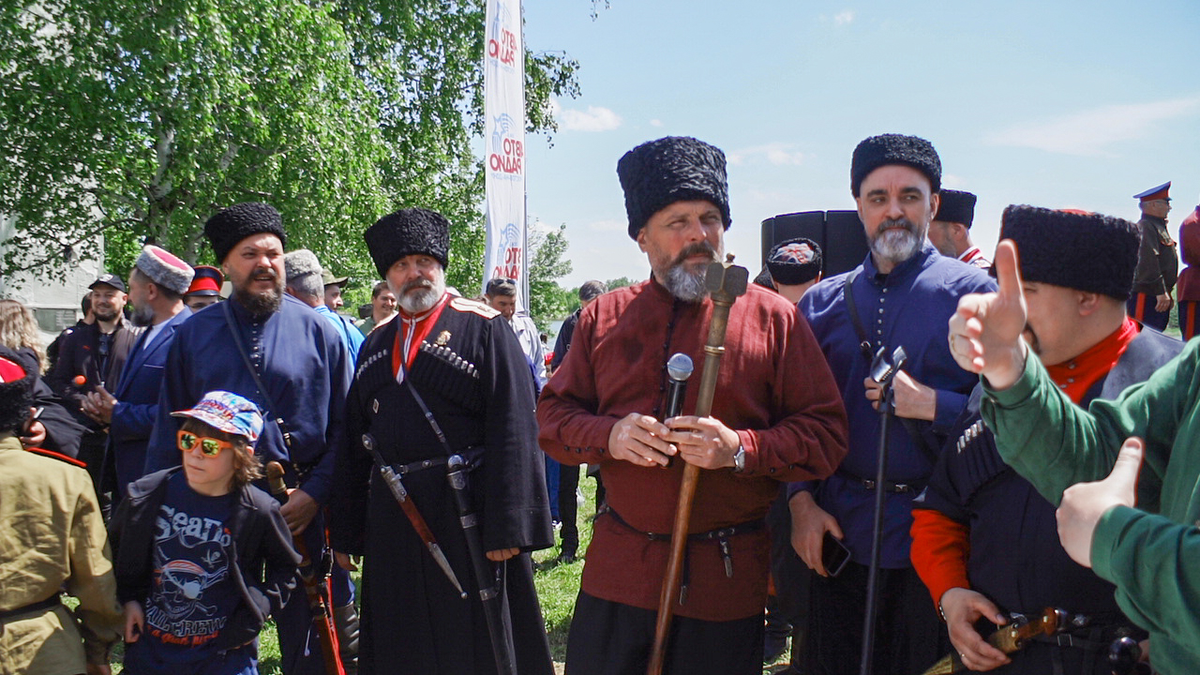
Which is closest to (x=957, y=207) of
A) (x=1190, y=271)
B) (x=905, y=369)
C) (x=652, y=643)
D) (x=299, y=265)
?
(x=905, y=369)

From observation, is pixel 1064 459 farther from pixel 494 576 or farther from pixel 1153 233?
pixel 1153 233

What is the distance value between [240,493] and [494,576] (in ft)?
3.51

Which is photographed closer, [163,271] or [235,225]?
[235,225]

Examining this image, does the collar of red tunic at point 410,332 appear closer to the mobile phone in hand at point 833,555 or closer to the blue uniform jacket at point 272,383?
the blue uniform jacket at point 272,383

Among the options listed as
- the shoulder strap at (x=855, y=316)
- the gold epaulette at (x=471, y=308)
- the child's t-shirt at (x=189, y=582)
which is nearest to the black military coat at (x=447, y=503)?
the gold epaulette at (x=471, y=308)

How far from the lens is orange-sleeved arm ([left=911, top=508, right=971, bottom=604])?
230 centimetres

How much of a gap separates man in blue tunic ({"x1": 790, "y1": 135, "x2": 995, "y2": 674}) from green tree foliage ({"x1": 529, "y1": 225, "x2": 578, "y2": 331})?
106 ft

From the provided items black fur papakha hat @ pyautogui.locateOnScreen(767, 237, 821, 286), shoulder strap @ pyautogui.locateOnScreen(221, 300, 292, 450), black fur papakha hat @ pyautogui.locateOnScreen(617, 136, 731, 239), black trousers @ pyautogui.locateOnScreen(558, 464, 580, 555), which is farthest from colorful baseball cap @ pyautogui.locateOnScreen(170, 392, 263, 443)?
black trousers @ pyautogui.locateOnScreen(558, 464, 580, 555)

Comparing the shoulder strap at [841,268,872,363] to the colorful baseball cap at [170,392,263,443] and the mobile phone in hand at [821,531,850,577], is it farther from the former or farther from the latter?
the colorful baseball cap at [170,392,263,443]

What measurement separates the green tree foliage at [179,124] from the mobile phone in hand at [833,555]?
44.6ft

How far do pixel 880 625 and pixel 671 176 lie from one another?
5.16 feet

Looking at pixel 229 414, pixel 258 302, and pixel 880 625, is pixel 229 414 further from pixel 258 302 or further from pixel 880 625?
pixel 880 625

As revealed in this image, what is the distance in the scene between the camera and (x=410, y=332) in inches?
149

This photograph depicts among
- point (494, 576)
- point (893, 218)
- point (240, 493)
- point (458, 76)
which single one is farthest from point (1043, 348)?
point (458, 76)
